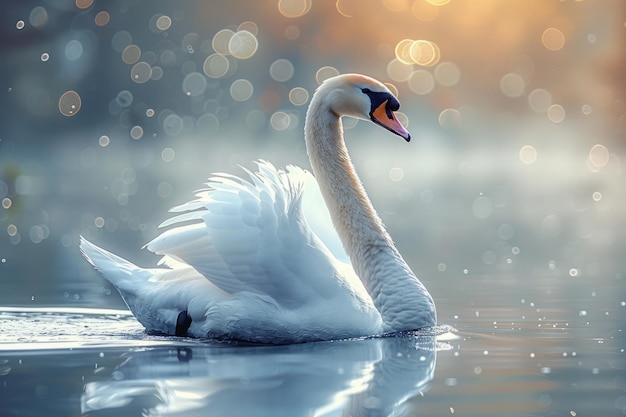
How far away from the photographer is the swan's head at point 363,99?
31.0 ft

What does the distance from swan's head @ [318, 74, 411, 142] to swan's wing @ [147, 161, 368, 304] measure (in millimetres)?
1045

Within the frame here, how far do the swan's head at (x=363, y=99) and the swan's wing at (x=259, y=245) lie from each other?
1.05m

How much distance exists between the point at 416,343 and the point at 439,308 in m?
2.21

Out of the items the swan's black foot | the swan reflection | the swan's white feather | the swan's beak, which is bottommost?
the swan reflection

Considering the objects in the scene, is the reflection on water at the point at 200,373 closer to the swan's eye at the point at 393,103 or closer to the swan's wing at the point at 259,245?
the swan's wing at the point at 259,245

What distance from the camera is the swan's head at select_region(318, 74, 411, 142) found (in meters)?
9.45

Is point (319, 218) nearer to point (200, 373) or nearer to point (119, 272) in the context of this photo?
point (119, 272)

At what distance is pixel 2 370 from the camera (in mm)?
7059

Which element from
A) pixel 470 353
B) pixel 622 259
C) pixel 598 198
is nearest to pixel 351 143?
pixel 598 198

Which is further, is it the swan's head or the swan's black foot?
the swan's head

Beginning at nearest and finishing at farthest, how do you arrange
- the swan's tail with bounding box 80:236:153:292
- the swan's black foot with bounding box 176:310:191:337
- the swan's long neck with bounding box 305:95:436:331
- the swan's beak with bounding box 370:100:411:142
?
1. the swan's black foot with bounding box 176:310:191:337
2. the swan's long neck with bounding box 305:95:436:331
3. the swan's tail with bounding box 80:236:153:292
4. the swan's beak with bounding box 370:100:411:142

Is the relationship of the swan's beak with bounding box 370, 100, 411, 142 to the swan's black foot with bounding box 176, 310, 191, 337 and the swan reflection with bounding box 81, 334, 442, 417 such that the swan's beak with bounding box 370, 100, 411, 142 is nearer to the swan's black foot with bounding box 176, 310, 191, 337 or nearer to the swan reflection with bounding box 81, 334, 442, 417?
the swan reflection with bounding box 81, 334, 442, 417

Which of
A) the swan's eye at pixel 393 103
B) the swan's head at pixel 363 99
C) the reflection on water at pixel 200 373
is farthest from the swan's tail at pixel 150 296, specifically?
the swan's eye at pixel 393 103

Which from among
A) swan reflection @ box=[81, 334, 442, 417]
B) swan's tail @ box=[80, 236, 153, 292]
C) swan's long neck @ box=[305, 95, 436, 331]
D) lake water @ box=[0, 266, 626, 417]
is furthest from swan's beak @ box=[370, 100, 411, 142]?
swan's tail @ box=[80, 236, 153, 292]
